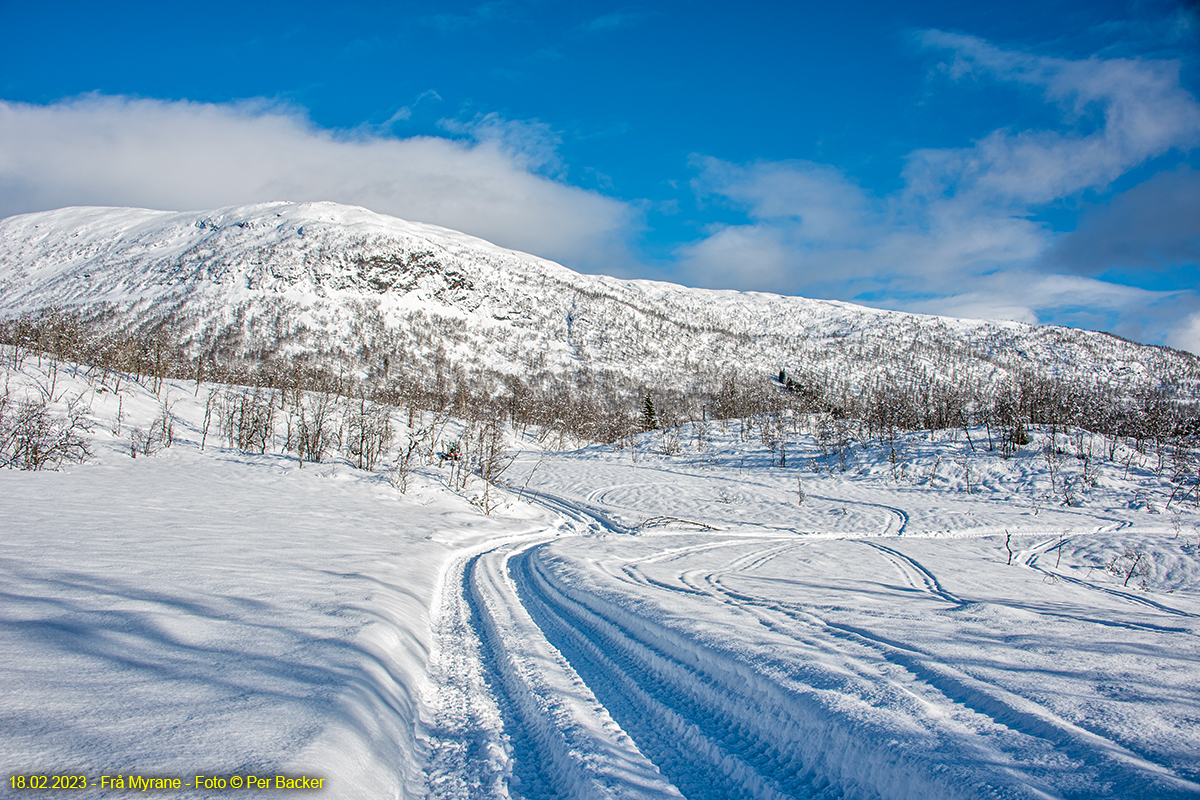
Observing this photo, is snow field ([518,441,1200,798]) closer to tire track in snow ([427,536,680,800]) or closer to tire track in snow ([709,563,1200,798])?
tire track in snow ([709,563,1200,798])

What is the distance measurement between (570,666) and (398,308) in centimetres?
11876

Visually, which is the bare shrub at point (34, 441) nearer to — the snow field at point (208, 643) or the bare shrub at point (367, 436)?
the snow field at point (208, 643)

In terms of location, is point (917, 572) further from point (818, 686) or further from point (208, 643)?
point (208, 643)

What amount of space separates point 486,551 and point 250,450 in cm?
1211

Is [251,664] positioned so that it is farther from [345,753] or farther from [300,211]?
[300,211]

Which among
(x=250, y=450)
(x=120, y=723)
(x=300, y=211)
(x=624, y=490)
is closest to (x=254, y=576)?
(x=120, y=723)

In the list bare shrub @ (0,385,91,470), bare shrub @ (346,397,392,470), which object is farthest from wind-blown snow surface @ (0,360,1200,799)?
bare shrub @ (346,397,392,470)

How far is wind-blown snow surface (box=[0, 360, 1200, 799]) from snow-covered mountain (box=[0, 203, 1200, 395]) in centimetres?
8908

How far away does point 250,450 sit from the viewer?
51.1 ft

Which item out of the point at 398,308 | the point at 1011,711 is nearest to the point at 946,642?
the point at 1011,711

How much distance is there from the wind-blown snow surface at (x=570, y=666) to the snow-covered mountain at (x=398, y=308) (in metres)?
→ 89.1

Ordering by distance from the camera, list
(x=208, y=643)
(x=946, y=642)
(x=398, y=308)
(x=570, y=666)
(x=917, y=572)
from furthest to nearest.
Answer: (x=398, y=308)
(x=917, y=572)
(x=570, y=666)
(x=946, y=642)
(x=208, y=643)

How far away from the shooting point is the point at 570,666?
3230mm

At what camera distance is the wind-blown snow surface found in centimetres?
175
